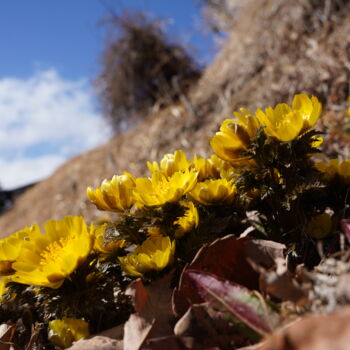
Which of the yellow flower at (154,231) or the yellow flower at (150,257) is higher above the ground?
the yellow flower at (154,231)

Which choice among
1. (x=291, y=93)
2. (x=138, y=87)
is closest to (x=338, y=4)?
(x=291, y=93)

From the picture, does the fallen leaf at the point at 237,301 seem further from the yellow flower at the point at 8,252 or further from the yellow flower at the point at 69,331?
the yellow flower at the point at 8,252

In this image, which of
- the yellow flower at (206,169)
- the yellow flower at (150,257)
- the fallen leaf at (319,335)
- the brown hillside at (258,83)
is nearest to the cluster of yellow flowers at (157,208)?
the yellow flower at (150,257)

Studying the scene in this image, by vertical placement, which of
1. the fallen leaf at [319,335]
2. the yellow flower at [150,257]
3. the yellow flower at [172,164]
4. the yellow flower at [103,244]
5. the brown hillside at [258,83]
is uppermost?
the brown hillside at [258,83]

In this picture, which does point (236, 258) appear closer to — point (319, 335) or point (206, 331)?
point (206, 331)

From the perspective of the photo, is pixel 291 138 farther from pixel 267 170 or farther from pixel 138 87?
pixel 138 87

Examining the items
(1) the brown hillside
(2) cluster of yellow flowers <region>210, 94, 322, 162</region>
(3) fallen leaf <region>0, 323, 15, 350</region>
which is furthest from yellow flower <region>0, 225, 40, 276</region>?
A: (1) the brown hillside
